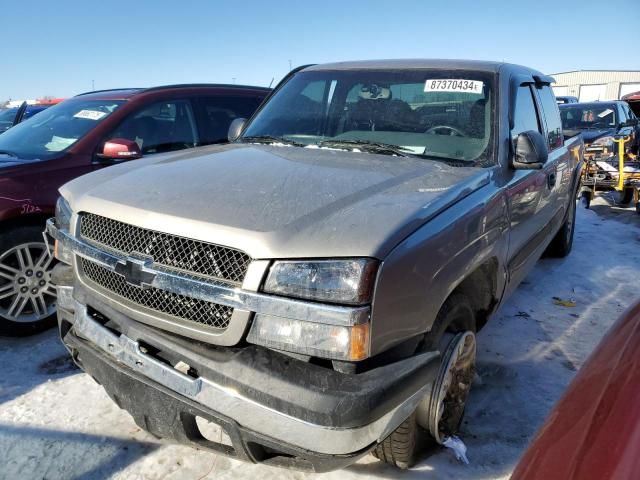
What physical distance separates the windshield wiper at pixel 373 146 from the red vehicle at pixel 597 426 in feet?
5.20

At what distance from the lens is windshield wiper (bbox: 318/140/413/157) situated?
2807mm

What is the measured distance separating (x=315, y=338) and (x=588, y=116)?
11.7 metres

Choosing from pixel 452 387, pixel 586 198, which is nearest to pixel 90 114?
pixel 452 387

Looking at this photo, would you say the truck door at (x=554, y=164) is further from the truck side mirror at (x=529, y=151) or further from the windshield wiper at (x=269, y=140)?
the windshield wiper at (x=269, y=140)

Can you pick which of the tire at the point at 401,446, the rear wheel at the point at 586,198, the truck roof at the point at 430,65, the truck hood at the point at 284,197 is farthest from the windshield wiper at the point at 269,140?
the rear wheel at the point at 586,198

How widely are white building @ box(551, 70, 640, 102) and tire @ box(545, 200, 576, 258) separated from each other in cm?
4570

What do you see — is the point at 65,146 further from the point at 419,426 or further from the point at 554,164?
the point at 554,164

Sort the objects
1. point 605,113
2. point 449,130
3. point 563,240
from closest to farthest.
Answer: point 449,130 → point 563,240 → point 605,113

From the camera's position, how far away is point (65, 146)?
12.8 feet

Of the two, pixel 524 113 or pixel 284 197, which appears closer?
pixel 284 197

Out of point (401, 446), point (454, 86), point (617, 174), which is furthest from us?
point (617, 174)

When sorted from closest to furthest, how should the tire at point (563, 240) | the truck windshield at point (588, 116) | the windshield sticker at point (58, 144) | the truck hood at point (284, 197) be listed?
the truck hood at point (284, 197) < the windshield sticker at point (58, 144) < the tire at point (563, 240) < the truck windshield at point (588, 116)

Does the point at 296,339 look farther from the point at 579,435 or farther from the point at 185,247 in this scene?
the point at 579,435

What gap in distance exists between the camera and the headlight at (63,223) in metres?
2.45
